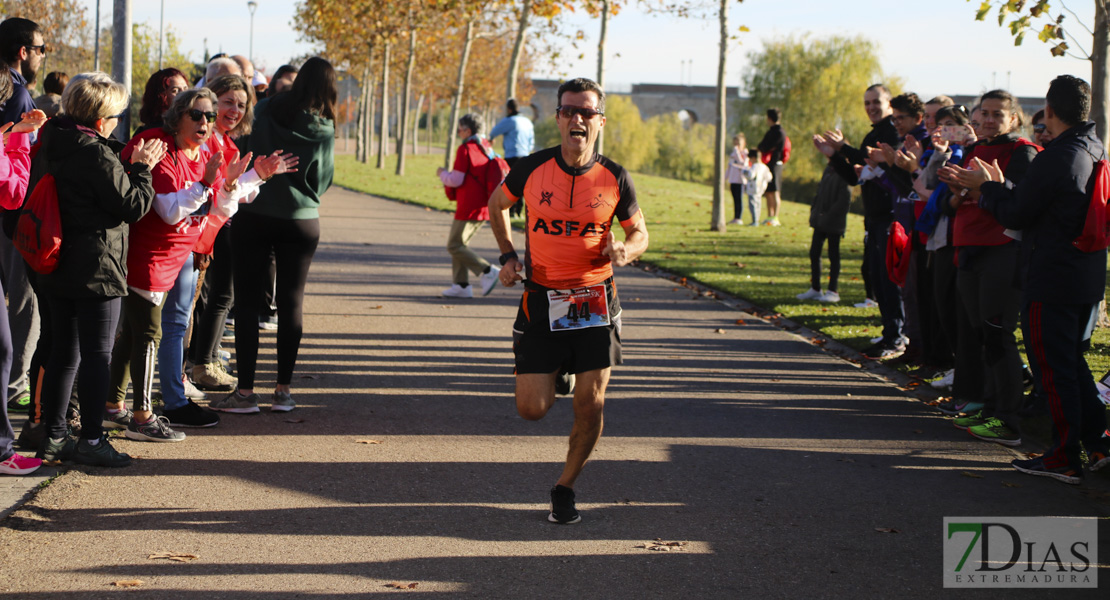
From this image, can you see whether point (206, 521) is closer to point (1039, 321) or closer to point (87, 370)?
point (87, 370)

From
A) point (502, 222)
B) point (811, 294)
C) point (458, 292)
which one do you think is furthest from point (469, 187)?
point (502, 222)

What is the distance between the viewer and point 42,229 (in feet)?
17.2

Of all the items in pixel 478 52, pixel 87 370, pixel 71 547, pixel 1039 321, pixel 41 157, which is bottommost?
pixel 71 547

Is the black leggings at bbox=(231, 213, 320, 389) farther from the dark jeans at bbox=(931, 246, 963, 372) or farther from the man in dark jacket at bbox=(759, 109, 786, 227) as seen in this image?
the man in dark jacket at bbox=(759, 109, 786, 227)

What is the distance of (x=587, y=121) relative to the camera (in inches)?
196

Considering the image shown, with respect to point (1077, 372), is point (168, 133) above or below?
above

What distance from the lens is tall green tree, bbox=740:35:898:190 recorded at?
6350 centimetres

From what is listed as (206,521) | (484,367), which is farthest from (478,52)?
(206,521)

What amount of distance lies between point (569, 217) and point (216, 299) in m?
3.50

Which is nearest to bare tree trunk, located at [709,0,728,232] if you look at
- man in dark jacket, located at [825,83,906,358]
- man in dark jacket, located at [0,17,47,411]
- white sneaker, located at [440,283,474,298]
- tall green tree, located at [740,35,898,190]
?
white sneaker, located at [440,283,474,298]

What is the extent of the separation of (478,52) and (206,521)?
59418 mm

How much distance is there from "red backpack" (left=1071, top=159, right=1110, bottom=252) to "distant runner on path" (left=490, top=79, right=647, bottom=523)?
2.59 metres

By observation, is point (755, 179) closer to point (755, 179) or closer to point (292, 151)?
point (755, 179)

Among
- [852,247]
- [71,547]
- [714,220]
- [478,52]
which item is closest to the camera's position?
[71,547]
